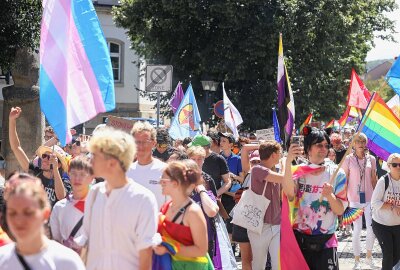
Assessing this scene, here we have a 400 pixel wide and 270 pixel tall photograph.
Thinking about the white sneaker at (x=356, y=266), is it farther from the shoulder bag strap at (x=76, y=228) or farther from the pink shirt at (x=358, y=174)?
the shoulder bag strap at (x=76, y=228)

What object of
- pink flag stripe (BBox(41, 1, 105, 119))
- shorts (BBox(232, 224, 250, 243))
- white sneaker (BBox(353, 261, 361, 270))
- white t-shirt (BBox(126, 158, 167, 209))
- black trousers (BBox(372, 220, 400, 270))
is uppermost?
pink flag stripe (BBox(41, 1, 105, 119))

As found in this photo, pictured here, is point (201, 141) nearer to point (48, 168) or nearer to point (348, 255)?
point (48, 168)

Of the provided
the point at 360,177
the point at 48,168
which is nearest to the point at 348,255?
the point at 360,177

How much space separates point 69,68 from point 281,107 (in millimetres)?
2307

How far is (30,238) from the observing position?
11.7 ft

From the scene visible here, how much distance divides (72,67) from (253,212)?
2838mm

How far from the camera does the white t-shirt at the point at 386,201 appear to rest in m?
8.99

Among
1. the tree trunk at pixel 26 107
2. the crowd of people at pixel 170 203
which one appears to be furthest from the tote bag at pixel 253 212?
the tree trunk at pixel 26 107

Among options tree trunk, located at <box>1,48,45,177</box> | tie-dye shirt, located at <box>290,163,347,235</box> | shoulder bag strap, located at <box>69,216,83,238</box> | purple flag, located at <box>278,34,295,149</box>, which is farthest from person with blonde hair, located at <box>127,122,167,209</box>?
tree trunk, located at <box>1,48,45,177</box>

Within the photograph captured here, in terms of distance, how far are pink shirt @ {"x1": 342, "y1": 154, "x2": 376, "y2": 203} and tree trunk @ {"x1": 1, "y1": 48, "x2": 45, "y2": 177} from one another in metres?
5.22

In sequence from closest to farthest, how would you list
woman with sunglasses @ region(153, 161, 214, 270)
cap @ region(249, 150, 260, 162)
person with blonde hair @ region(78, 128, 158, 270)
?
person with blonde hair @ region(78, 128, 158, 270) → woman with sunglasses @ region(153, 161, 214, 270) → cap @ region(249, 150, 260, 162)

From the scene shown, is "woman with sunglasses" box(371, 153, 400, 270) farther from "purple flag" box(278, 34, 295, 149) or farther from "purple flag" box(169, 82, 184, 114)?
"purple flag" box(169, 82, 184, 114)

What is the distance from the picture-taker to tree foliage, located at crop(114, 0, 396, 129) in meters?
28.8

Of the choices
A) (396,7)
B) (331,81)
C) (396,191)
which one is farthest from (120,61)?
(396,191)
